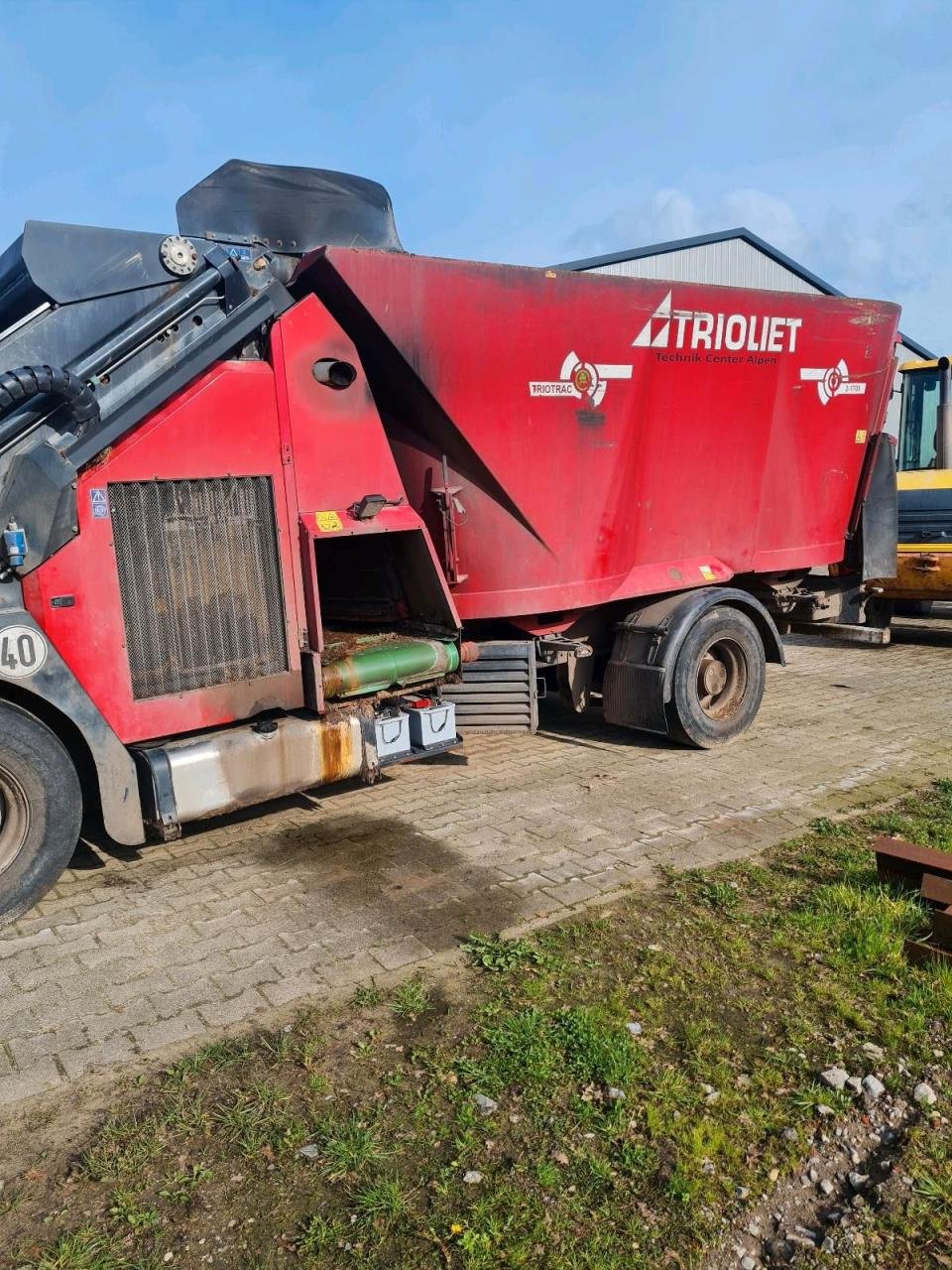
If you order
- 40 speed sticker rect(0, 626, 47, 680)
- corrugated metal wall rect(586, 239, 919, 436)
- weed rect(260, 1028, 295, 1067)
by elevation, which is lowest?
weed rect(260, 1028, 295, 1067)

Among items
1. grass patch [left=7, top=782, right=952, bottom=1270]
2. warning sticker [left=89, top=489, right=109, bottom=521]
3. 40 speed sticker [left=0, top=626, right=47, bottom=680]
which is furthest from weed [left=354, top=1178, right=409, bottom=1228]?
warning sticker [left=89, top=489, right=109, bottom=521]

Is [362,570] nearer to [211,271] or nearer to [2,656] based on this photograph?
[211,271]

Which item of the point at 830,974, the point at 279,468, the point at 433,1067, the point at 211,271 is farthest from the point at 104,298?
the point at 830,974

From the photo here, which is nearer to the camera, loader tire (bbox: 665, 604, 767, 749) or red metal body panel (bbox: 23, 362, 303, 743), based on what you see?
red metal body panel (bbox: 23, 362, 303, 743)

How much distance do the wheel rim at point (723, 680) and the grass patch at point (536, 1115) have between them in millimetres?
3025

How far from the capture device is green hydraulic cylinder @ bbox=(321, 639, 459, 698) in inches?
203

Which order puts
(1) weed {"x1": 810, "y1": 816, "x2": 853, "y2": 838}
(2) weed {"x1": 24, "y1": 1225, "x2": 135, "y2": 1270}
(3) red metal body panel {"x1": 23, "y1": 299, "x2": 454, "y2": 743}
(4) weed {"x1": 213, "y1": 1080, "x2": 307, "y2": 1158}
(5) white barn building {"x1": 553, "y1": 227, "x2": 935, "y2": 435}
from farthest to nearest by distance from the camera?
(5) white barn building {"x1": 553, "y1": 227, "x2": 935, "y2": 435} < (1) weed {"x1": 810, "y1": 816, "x2": 853, "y2": 838} < (3) red metal body panel {"x1": 23, "y1": 299, "x2": 454, "y2": 743} < (4) weed {"x1": 213, "y1": 1080, "x2": 307, "y2": 1158} < (2) weed {"x1": 24, "y1": 1225, "x2": 135, "y2": 1270}

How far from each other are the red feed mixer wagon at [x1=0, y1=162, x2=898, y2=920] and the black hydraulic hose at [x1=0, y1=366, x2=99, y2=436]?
0.05 feet

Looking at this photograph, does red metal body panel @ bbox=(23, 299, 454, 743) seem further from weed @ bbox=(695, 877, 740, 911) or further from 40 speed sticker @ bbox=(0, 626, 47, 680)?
weed @ bbox=(695, 877, 740, 911)

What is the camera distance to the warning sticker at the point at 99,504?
4239 millimetres

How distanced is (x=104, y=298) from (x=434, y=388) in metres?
1.77

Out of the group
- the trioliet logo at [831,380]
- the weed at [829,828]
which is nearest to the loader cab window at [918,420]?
the trioliet logo at [831,380]

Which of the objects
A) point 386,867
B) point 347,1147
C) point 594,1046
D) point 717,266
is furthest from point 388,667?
point 717,266

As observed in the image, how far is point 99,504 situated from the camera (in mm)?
4266
